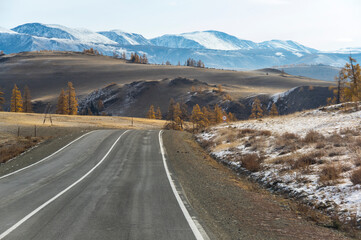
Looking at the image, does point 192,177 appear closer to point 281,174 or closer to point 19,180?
point 281,174

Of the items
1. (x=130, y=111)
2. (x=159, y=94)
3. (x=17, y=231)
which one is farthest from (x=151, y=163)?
(x=159, y=94)

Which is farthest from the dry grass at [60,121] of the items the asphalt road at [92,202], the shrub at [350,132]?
the shrub at [350,132]

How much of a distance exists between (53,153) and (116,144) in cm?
502

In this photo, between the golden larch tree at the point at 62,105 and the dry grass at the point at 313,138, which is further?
the golden larch tree at the point at 62,105

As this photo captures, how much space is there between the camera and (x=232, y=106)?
396ft

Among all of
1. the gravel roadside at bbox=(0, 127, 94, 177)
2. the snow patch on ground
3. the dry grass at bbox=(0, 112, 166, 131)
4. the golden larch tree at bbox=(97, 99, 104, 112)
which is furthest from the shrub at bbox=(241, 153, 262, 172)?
the golden larch tree at bbox=(97, 99, 104, 112)

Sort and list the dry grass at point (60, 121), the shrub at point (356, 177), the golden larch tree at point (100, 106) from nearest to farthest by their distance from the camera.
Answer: the shrub at point (356, 177), the dry grass at point (60, 121), the golden larch tree at point (100, 106)

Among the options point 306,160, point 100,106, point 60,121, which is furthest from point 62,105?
point 306,160

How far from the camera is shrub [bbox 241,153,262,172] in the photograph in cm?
1420

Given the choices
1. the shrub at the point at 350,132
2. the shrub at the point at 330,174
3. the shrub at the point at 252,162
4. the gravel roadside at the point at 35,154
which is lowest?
the gravel roadside at the point at 35,154

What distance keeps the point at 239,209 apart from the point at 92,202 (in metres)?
4.53

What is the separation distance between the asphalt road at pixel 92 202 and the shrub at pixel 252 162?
4.24m

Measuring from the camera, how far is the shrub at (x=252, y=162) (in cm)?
1420

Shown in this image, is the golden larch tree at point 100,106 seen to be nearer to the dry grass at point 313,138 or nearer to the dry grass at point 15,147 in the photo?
the dry grass at point 15,147
